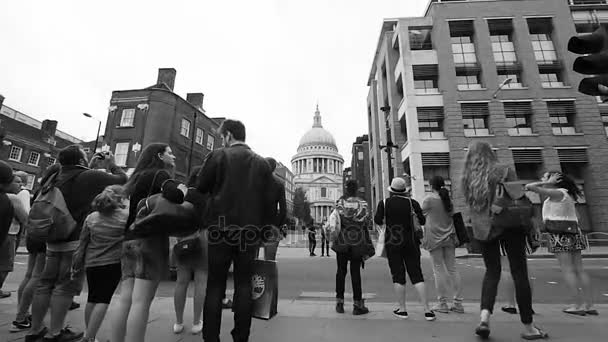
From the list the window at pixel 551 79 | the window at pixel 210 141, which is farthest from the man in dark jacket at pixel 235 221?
the window at pixel 210 141

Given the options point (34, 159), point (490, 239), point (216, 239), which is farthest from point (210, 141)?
point (490, 239)

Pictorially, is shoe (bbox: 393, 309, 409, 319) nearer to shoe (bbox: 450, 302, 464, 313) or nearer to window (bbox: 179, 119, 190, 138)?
shoe (bbox: 450, 302, 464, 313)

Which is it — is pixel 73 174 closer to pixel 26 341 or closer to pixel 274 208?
pixel 26 341

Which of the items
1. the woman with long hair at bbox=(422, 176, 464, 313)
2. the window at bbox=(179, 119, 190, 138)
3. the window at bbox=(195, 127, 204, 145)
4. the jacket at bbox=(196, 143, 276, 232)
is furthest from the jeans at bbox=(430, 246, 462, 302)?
the window at bbox=(195, 127, 204, 145)

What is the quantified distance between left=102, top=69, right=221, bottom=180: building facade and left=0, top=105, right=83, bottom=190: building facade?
10.6 meters

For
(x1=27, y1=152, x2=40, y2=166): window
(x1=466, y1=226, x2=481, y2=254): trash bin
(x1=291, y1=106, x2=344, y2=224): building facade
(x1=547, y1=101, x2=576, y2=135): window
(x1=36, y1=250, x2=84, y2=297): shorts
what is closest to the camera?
(x1=36, y1=250, x2=84, y2=297): shorts

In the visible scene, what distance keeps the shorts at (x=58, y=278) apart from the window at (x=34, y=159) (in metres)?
41.6

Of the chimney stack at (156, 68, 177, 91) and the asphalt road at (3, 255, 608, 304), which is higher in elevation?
the chimney stack at (156, 68, 177, 91)

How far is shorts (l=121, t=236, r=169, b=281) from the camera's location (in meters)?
2.64

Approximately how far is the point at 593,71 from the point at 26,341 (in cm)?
646

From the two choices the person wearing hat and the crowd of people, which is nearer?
A: the crowd of people

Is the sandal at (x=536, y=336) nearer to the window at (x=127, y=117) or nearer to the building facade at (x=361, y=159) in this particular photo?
the window at (x=127, y=117)

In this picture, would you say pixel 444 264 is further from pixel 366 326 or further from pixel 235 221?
pixel 235 221

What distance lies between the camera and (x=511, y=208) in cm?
324
